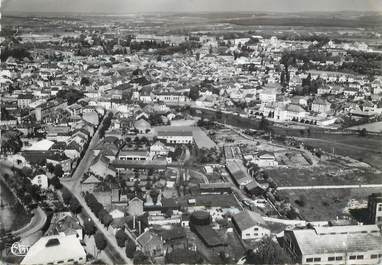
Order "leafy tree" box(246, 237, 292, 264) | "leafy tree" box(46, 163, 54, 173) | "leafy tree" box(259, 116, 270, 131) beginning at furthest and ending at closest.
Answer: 1. "leafy tree" box(259, 116, 270, 131)
2. "leafy tree" box(46, 163, 54, 173)
3. "leafy tree" box(246, 237, 292, 264)

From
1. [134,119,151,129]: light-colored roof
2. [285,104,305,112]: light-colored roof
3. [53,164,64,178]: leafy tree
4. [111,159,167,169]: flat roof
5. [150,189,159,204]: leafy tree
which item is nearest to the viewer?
[150,189,159,204]: leafy tree

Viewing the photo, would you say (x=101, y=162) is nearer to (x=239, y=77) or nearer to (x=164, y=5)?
(x=164, y=5)

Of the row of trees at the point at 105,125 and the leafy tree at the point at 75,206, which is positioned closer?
the leafy tree at the point at 75,206

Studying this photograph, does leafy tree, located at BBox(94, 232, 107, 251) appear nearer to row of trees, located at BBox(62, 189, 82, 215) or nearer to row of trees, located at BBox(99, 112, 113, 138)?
row of trees, located at BBox(62, 189, 82, 215)

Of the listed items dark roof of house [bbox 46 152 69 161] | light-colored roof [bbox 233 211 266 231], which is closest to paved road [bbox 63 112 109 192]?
dark roof of house [bbox 46 152 69 161]

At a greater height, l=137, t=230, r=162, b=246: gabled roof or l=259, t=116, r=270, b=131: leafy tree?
l=137, t=230, r=162, b=246: gabled roof

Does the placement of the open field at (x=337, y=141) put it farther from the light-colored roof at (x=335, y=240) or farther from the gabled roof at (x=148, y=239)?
the gabled roof at (x=148, y=239)

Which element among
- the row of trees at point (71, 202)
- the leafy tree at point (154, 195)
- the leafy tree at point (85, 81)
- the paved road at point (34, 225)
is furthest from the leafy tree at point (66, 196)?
the leafy tree at point (85, 81)
